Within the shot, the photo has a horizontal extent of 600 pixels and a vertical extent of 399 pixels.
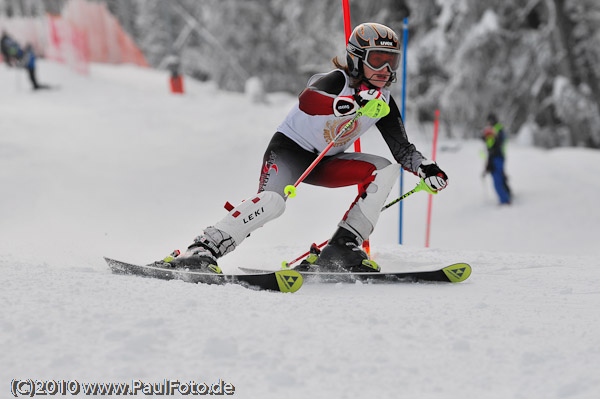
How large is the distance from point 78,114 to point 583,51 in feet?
A: 39.2

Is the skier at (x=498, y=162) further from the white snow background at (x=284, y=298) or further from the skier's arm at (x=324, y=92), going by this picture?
the skier's arm at (x=324, y=92)

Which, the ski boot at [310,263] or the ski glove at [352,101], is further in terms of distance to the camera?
the ski boot at [310,263]

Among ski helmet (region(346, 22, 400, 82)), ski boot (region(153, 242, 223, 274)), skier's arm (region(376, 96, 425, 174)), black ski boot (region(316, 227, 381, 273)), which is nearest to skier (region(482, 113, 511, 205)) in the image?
skier's arm (region(376, 96, 425, 174))

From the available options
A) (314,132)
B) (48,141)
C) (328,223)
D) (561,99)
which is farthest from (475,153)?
(314,132)

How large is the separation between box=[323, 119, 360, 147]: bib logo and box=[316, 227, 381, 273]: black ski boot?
23.1 inches

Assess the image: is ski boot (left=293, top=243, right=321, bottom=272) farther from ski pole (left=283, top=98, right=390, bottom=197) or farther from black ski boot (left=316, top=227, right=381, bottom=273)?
ski pole (left=283, top=98, right=390, bottom=197)

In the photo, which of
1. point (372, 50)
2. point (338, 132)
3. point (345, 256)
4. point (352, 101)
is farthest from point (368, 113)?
point (345, 256)

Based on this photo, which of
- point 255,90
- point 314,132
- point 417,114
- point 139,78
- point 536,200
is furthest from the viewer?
point 139,78

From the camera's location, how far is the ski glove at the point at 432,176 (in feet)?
11.8

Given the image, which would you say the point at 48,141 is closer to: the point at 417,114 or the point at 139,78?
the point at 417,114

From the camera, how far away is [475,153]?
42.0 feet

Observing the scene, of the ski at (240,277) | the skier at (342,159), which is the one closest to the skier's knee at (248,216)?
the skier at (342,159)

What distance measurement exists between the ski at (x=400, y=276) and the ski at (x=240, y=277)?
0.49m

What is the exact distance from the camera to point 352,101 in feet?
11.6
